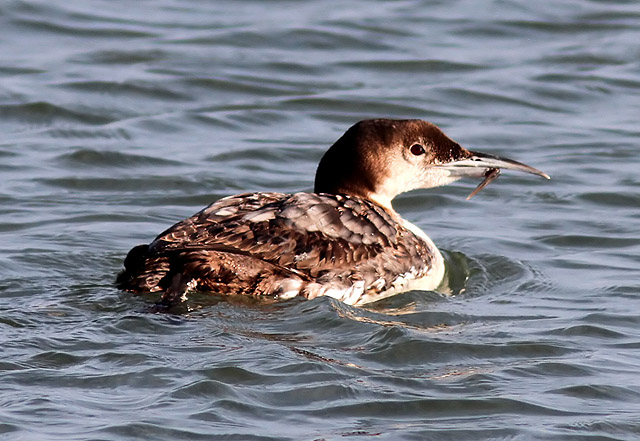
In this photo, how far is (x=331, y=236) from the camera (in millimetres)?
7137

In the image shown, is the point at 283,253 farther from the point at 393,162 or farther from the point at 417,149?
the point at 417,149

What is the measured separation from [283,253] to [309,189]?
10.9 feet

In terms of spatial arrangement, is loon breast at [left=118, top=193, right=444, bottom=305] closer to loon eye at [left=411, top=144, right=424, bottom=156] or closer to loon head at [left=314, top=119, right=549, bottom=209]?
loon head at [left=314, top=119, right=549, bottom=209]

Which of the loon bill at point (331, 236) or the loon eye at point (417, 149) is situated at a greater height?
the loon eye at point (417, 149)

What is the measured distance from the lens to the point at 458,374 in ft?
20.2

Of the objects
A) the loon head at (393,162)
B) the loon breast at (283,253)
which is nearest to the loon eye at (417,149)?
the loon head at (393,162)

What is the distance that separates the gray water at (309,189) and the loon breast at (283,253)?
13 cm

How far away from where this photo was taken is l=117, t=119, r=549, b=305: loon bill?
266 inches

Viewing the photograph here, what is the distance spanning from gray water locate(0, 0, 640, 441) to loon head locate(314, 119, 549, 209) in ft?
2.20

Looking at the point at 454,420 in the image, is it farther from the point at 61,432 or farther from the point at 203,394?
the point at 61,432

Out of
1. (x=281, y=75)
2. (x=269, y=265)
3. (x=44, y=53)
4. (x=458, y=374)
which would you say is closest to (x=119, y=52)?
(x=44, y=53)

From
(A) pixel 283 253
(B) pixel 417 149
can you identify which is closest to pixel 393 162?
(B) pixel 417 149

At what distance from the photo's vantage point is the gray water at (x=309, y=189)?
5.71 metres

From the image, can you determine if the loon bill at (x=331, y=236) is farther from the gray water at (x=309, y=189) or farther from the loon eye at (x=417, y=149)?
the gray water at (x=309, y=189)
